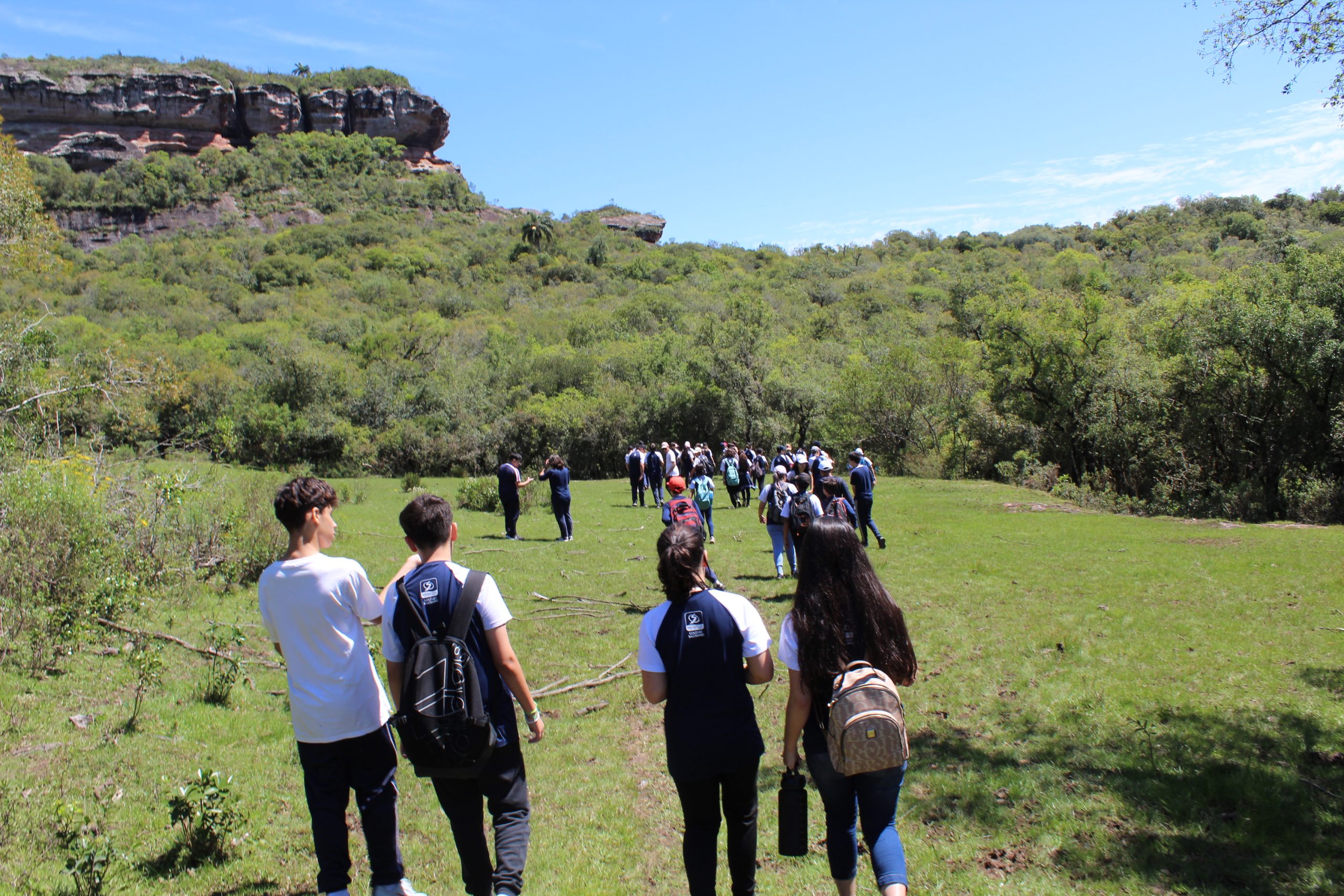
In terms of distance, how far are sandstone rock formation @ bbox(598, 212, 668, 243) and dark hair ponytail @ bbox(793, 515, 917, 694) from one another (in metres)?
119

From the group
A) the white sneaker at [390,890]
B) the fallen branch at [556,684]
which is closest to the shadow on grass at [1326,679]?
the fallen branch at [556,684]

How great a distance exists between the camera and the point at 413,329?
53969 mm

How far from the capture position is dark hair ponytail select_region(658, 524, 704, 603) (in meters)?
3.09

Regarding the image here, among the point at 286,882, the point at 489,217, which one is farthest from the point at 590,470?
the point at 489,217

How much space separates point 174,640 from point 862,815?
7.78 meters

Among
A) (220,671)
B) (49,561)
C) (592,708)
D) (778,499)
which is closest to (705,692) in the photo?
(592,708)

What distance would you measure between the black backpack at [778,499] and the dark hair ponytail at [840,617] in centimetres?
740

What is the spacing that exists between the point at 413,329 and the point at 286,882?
176ft

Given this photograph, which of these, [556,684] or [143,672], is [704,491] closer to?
[556,684]

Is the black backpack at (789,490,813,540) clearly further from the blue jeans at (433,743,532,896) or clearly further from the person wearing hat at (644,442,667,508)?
the person wearing hat at (644,442,667,508)

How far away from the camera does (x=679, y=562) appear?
309 cm

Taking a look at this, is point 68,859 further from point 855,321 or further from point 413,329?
point 855,321

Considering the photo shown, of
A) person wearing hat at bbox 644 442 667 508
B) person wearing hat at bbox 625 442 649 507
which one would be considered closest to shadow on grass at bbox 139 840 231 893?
person wearing hat at bbox 644 442 667 508

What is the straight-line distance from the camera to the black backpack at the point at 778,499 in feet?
35.9
